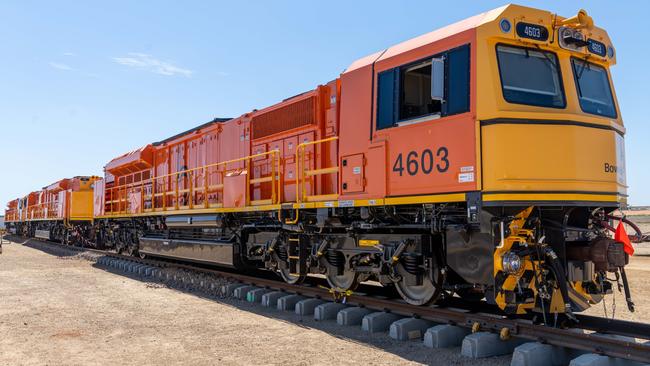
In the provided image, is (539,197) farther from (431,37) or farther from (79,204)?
(79,204)

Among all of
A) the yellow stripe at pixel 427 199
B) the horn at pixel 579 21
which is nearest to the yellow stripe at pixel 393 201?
the yellow stripe at pixel 427 199

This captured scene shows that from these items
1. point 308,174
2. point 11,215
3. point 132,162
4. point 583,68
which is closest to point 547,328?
point 583,68

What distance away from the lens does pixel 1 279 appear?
14.1 meters

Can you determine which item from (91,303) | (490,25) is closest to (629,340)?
Result: (490,25)

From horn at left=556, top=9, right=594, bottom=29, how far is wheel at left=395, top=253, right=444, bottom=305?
3.31 meters

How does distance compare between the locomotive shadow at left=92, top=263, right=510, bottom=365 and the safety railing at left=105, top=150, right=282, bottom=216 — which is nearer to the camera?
the locomotive shadow at left=92, top=263, right=510, bottom=365

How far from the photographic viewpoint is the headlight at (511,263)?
19.2 ft

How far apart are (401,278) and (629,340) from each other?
2.76 meters

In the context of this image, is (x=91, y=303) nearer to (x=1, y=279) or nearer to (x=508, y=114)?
(x=1, y=279)

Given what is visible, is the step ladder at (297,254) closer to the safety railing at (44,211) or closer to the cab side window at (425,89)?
the cab side window at (425,89)

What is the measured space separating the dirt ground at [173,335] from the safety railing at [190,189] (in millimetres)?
2290

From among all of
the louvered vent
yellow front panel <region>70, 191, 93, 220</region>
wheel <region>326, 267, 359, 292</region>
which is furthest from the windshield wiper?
yellow front panel <region>70, 191, 93, 220</region>

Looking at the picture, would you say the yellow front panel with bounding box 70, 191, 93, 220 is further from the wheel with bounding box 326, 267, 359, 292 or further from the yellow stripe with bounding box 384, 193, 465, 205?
the yellow stripe with bounding box 384, 193, 465, 205

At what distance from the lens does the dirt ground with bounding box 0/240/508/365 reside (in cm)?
612
